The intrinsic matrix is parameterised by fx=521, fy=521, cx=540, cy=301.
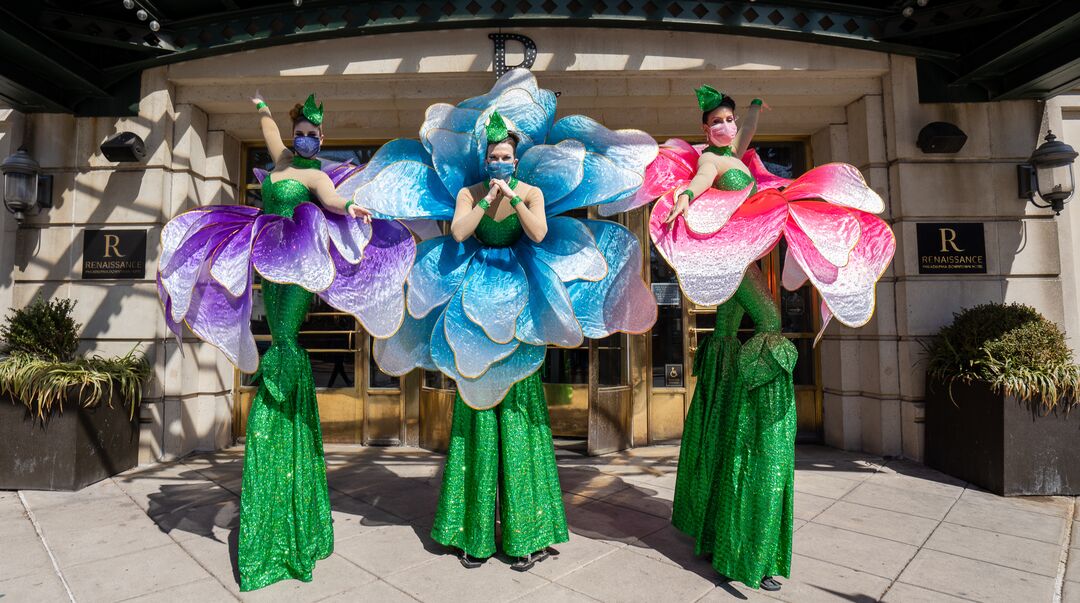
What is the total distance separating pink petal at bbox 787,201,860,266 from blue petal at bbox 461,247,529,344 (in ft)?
4.43

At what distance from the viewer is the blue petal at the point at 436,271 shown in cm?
266

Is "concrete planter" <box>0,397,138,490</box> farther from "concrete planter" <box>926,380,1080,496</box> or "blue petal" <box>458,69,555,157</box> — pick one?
"concrete planter" <box>926,380,1080,496</box>

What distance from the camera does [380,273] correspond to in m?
2.69

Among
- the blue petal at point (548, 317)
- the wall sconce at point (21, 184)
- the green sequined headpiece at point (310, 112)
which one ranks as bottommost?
the blue petal at point (548, 317)

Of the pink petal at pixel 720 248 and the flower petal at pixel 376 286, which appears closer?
the pink petal at pixel 720 248

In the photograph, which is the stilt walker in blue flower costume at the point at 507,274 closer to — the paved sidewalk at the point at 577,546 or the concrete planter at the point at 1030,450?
the paved sidewalk at the point at 577,546

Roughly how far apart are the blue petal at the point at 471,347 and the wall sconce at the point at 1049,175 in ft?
18.6

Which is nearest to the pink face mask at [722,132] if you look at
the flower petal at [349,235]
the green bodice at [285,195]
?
the flower petal at [349,235]

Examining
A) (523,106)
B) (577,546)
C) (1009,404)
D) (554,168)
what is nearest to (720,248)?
(554,168)

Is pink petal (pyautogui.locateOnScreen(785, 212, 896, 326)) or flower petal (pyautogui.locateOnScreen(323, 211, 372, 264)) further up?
flower petal (pyautogui.locateOnScreen(323, 211, 372, 264))

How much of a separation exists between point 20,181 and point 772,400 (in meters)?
6.93

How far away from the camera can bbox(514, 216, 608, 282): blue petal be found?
8.64ft

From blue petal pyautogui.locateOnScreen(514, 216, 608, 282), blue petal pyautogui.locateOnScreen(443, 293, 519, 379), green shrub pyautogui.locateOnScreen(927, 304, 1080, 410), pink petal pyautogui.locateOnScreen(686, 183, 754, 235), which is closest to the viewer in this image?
pink petal pyautogui.locateOnScreen(686, 183, 754, 235)

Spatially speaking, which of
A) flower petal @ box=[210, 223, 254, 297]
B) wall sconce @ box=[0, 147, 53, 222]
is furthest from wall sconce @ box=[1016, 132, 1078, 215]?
wall sconce @ box=[0, 147, 53, 222]
